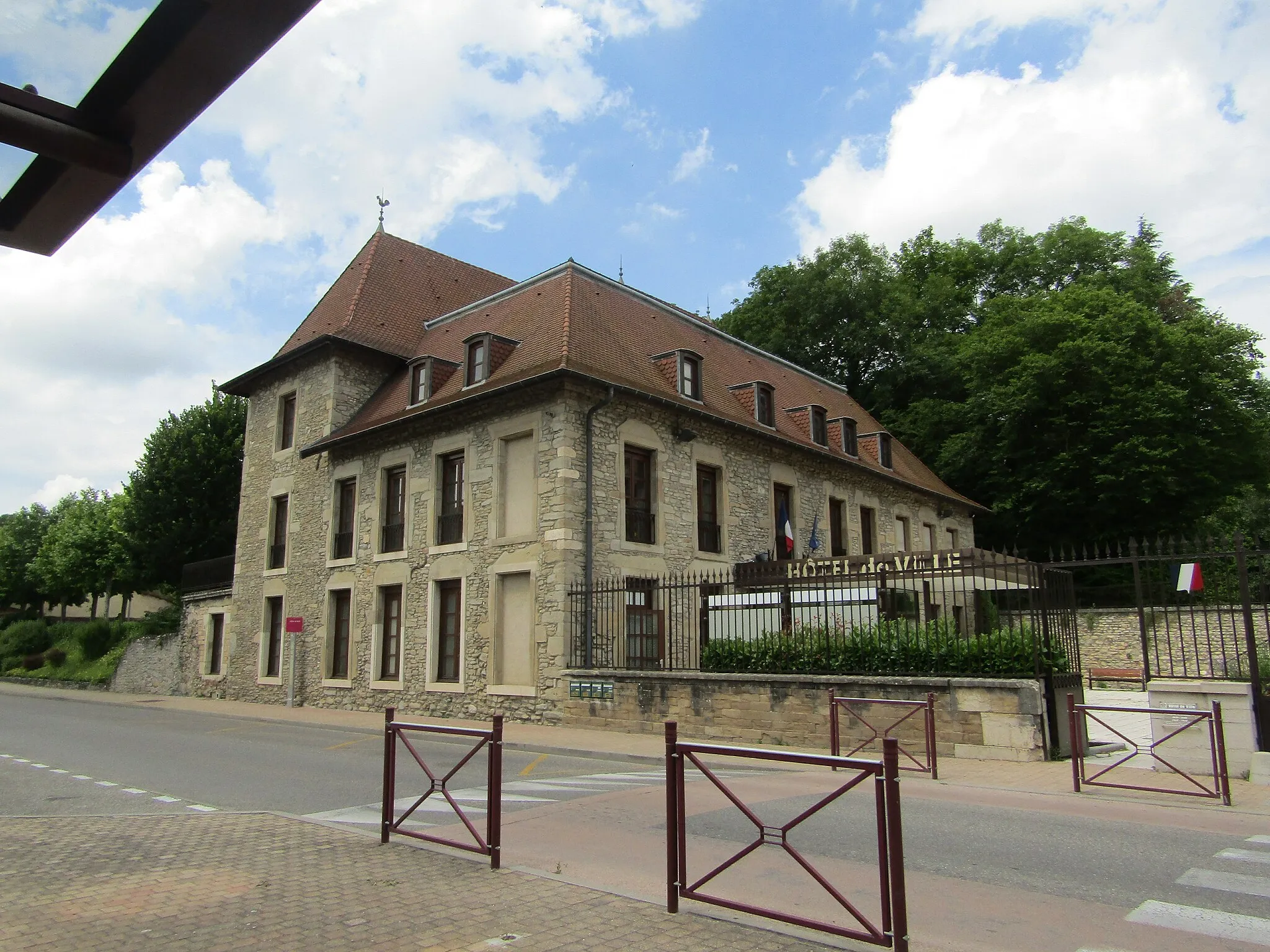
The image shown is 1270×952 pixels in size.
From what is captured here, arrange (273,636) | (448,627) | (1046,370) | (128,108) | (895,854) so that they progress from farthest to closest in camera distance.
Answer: (1046,370), (273,636), (448,627), (895,854), (128,108)

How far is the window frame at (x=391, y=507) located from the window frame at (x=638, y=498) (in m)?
5.22

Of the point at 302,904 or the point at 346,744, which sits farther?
the point at 346,744

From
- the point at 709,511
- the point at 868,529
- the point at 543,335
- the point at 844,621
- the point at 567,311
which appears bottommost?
the point at 844,621

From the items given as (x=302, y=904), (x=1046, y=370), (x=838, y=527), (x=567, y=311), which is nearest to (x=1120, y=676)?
(x=838, y=527)

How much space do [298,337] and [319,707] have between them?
10367 millimetres

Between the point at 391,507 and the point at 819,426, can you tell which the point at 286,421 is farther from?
the point at 819,426

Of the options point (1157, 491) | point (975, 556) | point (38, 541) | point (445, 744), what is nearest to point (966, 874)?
point (975, 556)

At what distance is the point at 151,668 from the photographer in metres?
29.1

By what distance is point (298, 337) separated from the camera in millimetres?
25578

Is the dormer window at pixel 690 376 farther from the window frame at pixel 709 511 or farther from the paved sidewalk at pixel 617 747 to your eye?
the paved sidewalk at pixel 617 747

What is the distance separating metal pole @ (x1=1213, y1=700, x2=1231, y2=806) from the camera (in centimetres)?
819

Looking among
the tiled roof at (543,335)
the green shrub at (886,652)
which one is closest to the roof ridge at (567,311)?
the tiled roof at (543,335)

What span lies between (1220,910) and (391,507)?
18.2 m

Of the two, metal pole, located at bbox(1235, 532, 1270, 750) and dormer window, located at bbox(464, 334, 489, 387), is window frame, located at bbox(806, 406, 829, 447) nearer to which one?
dormer window, located at bbox(464, 334, 489, 387)
